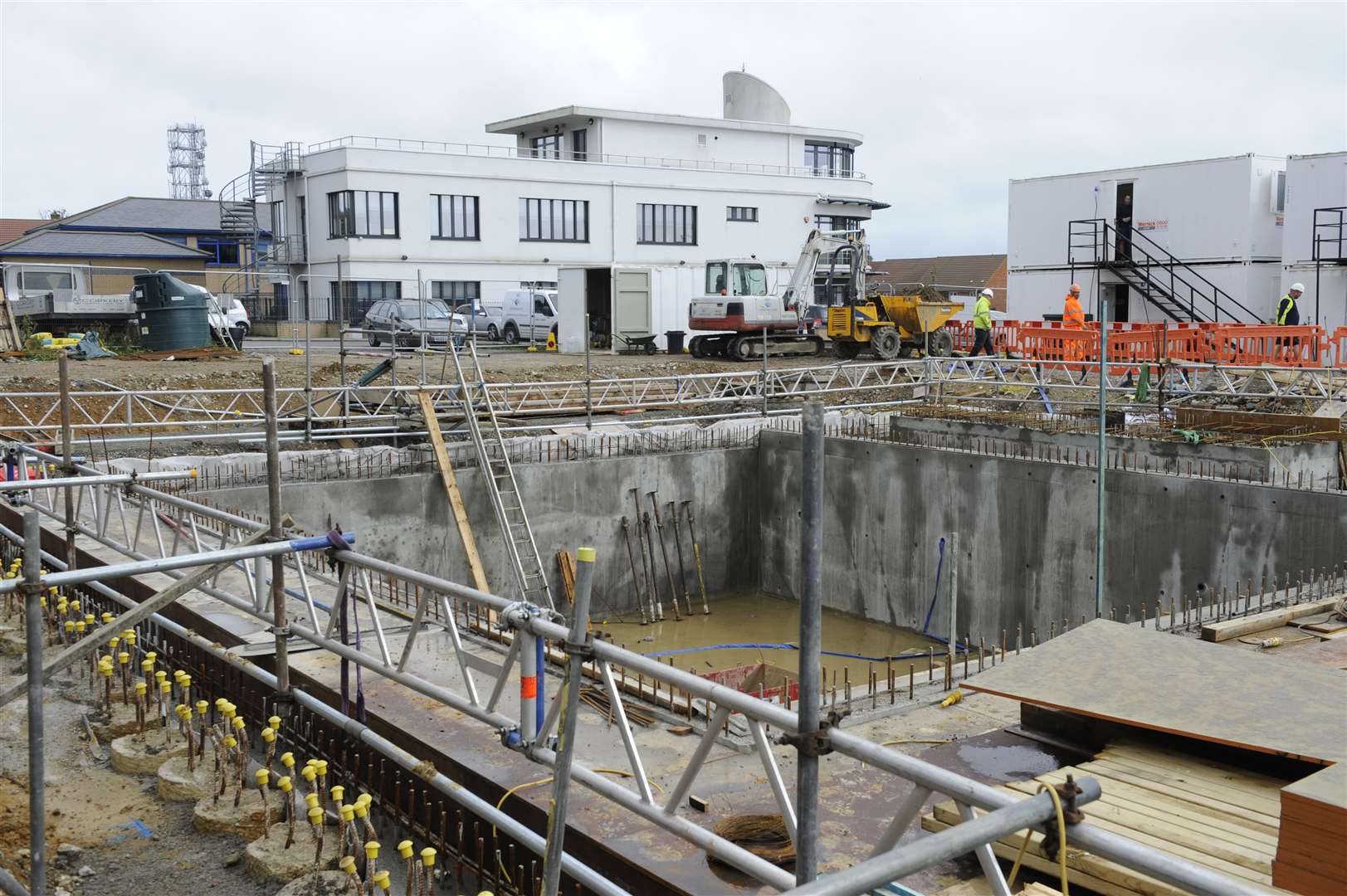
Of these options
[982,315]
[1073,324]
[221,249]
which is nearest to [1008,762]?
[1073,324]

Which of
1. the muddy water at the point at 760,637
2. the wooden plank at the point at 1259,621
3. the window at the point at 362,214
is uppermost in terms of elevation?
the window at the point at 362,214

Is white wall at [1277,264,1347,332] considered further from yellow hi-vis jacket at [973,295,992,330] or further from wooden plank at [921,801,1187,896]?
wooden plank at [921,801,1187,896]

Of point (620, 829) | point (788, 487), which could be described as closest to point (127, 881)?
point (620, 829)

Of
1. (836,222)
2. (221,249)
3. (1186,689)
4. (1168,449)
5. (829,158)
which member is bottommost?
(1186,689)

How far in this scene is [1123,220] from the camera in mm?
33906

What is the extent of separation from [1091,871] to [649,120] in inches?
1735

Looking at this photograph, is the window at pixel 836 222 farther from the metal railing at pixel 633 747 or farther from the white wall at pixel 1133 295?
the metal railing at pixel 633 747

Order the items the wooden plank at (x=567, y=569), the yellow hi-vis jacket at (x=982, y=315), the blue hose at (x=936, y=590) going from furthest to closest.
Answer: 1. the yellow hi-vis jacket at (x=982, y=315)
2. the wooden plank at (x=567, y=569)
3. the blue hose at (x=936, y=590)

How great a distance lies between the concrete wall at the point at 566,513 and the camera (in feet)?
60.0

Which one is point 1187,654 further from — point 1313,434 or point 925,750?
point 1313,434

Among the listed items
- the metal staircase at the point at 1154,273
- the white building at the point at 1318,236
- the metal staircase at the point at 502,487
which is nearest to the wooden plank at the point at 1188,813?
the metal staircase at the point at 502,487

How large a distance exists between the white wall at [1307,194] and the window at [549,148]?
2712 cm

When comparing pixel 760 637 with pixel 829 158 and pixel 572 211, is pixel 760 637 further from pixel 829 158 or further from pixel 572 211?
pixel 829 158

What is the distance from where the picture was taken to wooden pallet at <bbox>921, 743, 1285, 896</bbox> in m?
5.24
